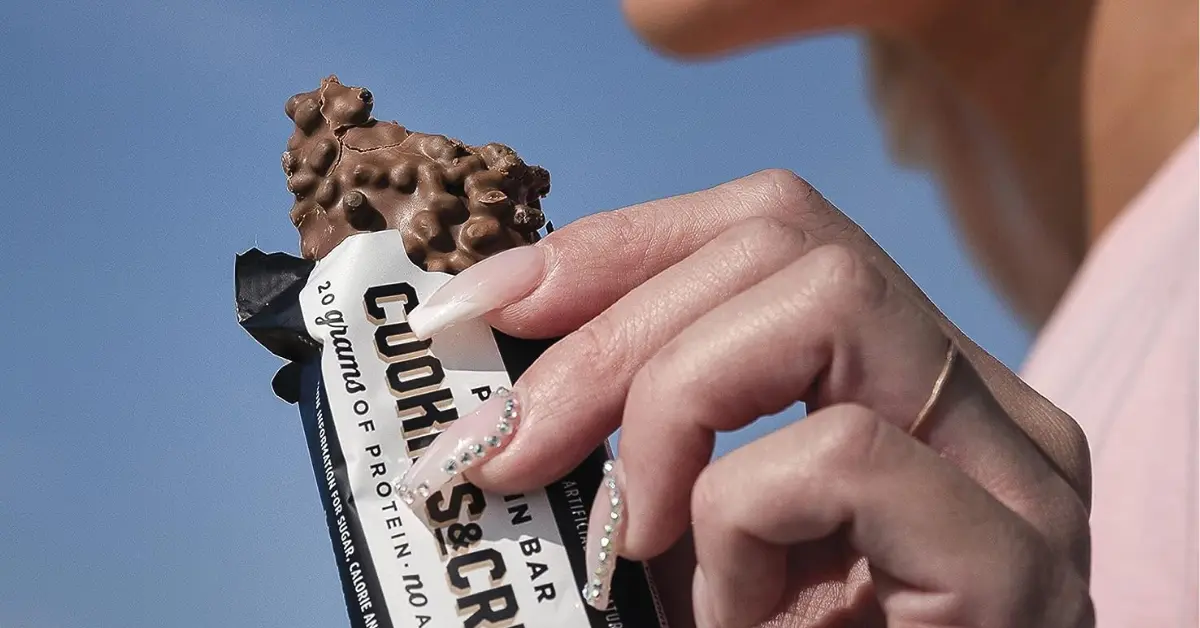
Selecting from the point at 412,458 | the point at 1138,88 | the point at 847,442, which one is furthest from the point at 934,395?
the point at 1138,88

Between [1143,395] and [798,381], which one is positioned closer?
[798,381]

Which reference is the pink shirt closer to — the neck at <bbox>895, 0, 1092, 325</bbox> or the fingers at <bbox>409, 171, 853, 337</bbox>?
the neck at <bbox>895, 0, 1092, 325</bbox>

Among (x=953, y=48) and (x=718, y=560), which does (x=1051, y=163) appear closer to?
(x=953, y=48)

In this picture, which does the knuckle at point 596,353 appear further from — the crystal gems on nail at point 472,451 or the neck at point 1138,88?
the neck at point 1138,88

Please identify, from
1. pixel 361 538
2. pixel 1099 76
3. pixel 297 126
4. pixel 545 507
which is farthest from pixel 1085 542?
pixel 1099 76

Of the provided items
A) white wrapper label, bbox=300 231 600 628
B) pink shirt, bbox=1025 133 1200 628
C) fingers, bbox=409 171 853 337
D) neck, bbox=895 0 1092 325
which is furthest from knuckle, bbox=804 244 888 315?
neck, bbox=895 0 1092 325

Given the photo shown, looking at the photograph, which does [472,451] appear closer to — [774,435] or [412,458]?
[412,458]
